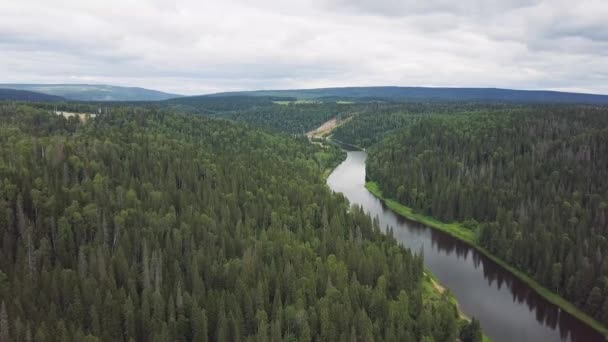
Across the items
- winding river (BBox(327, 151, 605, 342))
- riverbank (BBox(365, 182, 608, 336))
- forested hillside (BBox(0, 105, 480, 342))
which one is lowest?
winding river (BBox(327, 151, 605, 342))

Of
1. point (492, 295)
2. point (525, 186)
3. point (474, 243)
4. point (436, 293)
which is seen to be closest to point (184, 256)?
point (436, 293)

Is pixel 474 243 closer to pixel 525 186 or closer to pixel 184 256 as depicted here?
pixel 525 186

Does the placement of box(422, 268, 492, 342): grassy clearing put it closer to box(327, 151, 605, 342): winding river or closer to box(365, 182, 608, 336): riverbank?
box(327, 151, 605, 342): winding river

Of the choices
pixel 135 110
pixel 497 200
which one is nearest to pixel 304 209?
pixel 497 200

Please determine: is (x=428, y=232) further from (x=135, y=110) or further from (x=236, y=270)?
(x=135, y=110)

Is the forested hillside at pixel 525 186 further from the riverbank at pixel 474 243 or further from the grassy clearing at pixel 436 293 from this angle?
the grassy clearing at pixel 436 293

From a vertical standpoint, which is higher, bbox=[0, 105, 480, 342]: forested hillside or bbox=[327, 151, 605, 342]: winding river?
bbox=[0, 105, 480, 342]: forested hillside

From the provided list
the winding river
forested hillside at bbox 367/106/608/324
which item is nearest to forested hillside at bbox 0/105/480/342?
the winding river

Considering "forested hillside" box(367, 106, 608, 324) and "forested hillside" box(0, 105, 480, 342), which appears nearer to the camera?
"forested hillside" box(0, 105, 480, 342)
